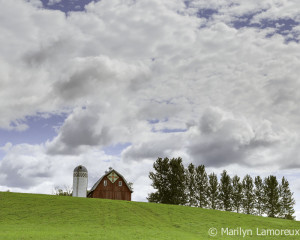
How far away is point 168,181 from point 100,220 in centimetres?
3924

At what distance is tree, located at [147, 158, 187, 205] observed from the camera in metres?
76.3

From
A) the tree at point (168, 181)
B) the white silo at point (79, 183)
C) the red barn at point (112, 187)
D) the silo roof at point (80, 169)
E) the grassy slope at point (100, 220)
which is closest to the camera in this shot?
the grassy slope at point (100, 220)

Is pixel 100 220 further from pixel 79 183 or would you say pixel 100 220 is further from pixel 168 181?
pixel 168 181

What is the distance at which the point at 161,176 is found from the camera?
256ft

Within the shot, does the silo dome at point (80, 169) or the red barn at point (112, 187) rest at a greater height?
the silo dome at point (80, 169)

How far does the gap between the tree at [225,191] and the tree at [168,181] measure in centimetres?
977

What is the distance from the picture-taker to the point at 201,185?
7900 centimetres

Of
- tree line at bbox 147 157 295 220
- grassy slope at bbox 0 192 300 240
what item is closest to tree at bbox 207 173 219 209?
tree line at bbox 147 157 295 220

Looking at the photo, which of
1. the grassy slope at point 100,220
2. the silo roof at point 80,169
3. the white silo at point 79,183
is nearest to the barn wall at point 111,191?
the white silo at point 79,183

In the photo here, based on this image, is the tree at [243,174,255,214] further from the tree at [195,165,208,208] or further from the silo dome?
the silo dome

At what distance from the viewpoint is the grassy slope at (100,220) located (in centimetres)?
3116

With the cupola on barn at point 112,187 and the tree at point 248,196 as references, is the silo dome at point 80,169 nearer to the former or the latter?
the cupola on barn at point 112,187

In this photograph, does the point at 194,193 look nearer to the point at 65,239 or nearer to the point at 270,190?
the point at 270,190

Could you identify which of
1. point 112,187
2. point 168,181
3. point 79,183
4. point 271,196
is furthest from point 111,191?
point 271,196
